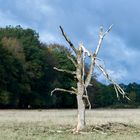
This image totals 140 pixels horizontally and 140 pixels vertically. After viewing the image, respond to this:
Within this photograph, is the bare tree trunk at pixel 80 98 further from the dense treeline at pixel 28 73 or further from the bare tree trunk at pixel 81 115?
the dense treeline at pixel 28 73

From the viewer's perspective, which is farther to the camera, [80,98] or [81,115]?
[80,98]

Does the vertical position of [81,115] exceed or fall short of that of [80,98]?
it falls short

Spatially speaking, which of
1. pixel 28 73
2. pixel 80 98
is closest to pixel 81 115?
pixel 80 98

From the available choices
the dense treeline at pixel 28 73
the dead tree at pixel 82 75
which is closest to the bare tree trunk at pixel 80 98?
the dead tree at pixel 82 75

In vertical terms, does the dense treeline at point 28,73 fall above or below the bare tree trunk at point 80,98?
above

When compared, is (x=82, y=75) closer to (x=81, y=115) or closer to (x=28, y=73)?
(x=81, y=115)

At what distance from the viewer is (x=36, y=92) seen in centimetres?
11444

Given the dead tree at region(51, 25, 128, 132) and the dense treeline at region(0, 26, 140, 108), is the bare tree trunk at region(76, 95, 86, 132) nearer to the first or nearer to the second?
the dead tree at region(51, 25, 128, 132)

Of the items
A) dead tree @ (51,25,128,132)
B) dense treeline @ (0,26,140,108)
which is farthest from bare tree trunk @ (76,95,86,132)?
dense treeline @ (0,26,140,108)

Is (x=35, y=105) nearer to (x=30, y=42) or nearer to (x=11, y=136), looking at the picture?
(x=30, y=42)

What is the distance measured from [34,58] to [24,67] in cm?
848

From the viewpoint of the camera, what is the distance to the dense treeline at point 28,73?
9994 cm

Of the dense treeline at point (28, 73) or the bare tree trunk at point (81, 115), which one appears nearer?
the bare tree trunk at point (81, 115)

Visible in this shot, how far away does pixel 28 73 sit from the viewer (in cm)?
10706
